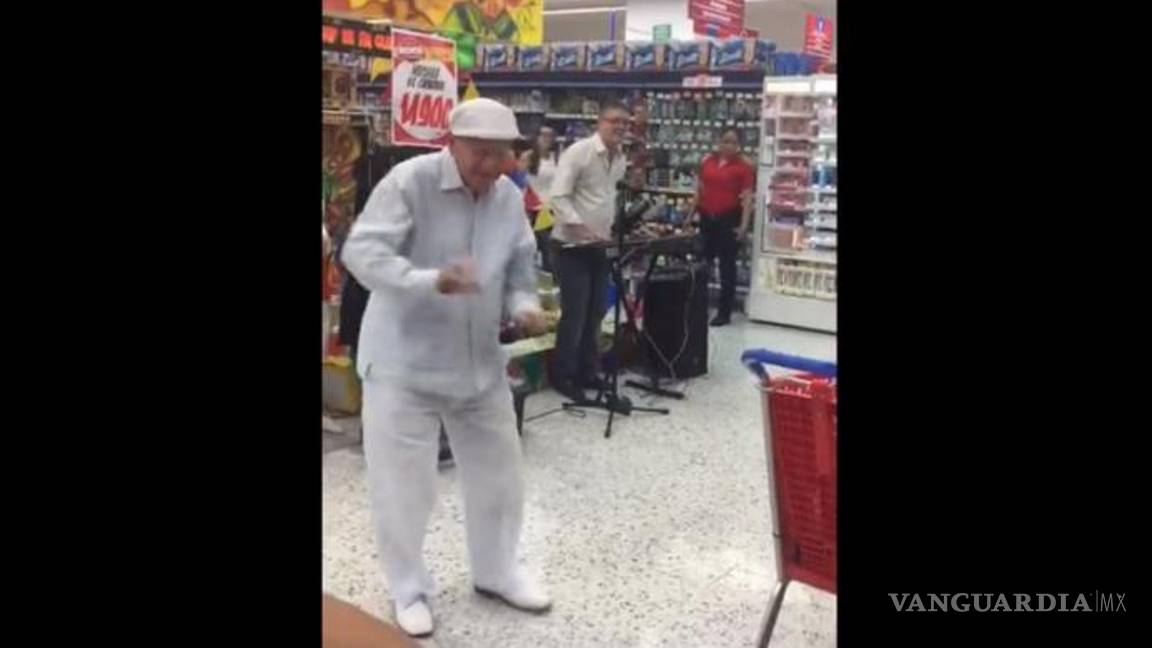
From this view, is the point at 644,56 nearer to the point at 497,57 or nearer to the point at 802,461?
the point at 497,57

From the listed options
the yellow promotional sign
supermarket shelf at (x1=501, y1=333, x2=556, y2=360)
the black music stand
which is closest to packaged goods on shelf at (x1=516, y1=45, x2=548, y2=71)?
the yellow promotional sign

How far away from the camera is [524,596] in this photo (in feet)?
10.8

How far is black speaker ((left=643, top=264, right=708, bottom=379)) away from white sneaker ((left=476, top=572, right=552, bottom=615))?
3.14 m

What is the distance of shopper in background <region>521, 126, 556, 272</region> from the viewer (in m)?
6.54

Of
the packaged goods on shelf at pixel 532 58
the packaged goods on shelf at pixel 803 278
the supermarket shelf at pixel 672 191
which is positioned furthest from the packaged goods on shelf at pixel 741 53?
the packaged goods on shelf at pixel 532 58

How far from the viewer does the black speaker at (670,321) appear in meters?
6.37

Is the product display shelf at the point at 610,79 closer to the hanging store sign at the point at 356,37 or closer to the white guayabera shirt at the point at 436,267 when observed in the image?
the hanging store sign at the point at 356,37

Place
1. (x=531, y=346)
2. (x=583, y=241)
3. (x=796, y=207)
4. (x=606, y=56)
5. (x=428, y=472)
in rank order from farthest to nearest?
1. (x=606, y=56)
2. (x=796, y=207)
3. (x=583, y=241)
4. (x=531, y=346)
5. (x=428, y=472)

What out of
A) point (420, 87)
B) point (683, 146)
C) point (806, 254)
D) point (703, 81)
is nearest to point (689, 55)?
point (703, 81)

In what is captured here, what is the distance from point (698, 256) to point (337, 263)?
273 centimetres

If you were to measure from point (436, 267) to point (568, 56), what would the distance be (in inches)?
318
